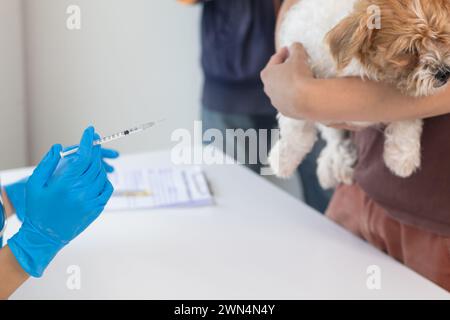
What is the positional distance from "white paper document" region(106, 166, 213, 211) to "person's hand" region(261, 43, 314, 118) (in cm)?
42

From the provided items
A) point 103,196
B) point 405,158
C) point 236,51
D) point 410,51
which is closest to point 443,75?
point 410,51

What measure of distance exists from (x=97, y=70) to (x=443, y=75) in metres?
0.59

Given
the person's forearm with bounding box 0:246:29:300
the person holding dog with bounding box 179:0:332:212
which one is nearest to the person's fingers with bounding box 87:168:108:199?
the person's forearm with bounding box 0:246:29:300

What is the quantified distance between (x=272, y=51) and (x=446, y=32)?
0.66m

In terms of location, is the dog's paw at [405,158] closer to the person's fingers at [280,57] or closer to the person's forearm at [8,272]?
the person's fingers at [280,57]

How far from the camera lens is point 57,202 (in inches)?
28.4

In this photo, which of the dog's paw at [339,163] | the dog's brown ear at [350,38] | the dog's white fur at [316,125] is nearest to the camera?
the dog's brown ear at [350,38]

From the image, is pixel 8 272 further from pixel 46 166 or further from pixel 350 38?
pixel 350 38

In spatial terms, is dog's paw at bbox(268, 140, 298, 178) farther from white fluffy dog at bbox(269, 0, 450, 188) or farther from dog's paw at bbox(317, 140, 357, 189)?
dog's paw at bbox(317, 140, 357, 189)

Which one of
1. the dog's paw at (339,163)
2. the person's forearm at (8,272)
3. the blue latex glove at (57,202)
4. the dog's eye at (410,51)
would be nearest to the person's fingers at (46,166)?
the blue latex glove at (57,202)

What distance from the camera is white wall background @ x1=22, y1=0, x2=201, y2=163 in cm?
91

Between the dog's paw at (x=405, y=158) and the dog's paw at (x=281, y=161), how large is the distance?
0.18 m

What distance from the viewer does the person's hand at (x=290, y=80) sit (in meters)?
0.88
